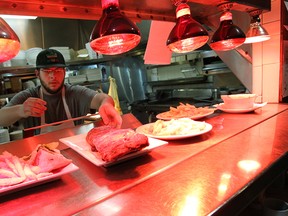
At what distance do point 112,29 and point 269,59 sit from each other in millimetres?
1593

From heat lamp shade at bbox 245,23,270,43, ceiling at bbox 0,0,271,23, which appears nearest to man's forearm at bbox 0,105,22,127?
ceiling at bbox 0,0,271,23

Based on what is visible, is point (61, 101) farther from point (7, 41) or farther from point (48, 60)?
point (7, 41)

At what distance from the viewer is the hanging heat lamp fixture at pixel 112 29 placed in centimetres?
77

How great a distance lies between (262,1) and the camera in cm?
160

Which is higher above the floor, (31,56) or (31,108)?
(31,56)

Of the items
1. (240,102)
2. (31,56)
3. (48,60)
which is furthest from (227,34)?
(31,56)

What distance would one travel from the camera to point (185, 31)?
3.42ft

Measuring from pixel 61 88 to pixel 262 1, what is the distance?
1838 mm

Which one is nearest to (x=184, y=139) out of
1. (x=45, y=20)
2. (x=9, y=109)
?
(x=9, y=109)

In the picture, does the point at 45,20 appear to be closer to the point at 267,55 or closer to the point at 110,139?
the point at 267,55

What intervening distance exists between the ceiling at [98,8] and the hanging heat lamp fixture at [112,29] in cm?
35

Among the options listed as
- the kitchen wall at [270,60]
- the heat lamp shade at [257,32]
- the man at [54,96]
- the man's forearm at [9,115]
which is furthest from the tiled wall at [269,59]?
the man's forearm at [9,115]

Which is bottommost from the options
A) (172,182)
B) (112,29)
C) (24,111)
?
(172,182)

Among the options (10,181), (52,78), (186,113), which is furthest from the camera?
(52,78)
